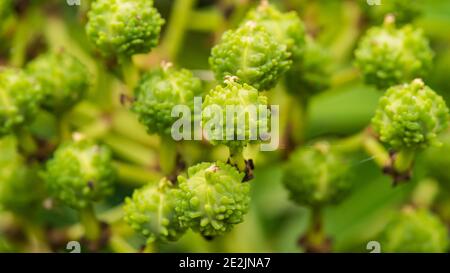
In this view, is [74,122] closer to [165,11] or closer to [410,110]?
[165,11]

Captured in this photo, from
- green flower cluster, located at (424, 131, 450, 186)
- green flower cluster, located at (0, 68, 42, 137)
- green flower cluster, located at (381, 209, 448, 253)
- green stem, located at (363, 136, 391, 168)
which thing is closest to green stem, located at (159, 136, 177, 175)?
green flower cluster, located at (0, 68, 42, 137)

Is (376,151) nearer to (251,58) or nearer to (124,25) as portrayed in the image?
(251,58)

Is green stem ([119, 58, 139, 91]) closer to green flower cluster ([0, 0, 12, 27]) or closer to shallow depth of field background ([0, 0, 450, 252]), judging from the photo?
shallow depth of field background ([0, 0, 450, 252])

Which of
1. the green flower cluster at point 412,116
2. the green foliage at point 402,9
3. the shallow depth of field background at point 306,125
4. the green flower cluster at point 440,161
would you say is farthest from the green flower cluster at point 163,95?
the green flower cluster at point 440,161

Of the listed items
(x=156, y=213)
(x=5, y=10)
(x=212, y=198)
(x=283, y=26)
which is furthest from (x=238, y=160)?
(x=5, y=10)
